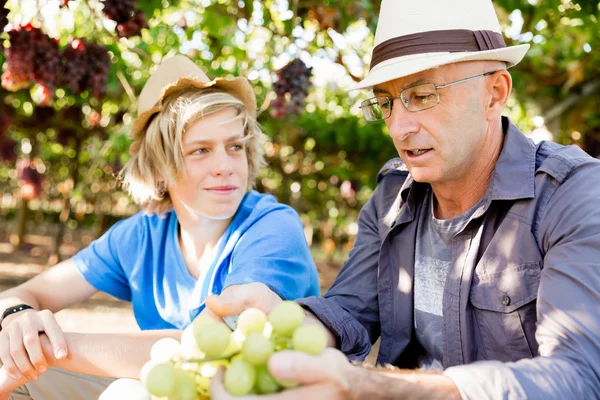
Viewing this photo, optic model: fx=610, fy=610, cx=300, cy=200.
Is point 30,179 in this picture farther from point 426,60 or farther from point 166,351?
point 166,351

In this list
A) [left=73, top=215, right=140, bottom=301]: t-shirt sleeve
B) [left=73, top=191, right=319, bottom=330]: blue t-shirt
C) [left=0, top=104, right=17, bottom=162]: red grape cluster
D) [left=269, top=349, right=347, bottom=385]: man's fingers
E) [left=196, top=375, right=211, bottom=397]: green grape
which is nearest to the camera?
[left=269, top=349, right=347, bottom=385]: man's fingers

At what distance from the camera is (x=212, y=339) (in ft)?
3.53

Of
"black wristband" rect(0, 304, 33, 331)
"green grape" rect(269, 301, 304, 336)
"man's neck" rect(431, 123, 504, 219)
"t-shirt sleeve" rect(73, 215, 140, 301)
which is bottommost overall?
"black wristband" rect(0, 304, 33, 331)

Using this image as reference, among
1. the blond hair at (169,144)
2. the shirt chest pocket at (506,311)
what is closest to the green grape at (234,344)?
the shirt chest pocket at (506,311)

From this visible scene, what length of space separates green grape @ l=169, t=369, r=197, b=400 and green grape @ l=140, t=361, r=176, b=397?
11 mm

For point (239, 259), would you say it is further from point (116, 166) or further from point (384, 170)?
point (116, 166)

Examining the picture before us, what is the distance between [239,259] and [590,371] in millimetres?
1214

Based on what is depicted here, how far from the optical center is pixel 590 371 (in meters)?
1.34

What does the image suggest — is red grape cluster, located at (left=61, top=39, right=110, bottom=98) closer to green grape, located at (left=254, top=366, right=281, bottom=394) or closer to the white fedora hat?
the white fedora hat

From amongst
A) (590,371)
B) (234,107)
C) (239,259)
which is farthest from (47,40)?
(590,371)

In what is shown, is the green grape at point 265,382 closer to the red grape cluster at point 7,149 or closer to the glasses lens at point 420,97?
the glasses lens at point 420,97

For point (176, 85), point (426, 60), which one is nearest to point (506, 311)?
point (426, 60)

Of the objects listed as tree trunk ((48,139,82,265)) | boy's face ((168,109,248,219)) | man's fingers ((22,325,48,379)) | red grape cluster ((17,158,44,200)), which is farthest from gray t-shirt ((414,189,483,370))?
red grape cluster ((17,158,44,200))

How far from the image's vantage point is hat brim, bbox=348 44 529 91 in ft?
5.94
